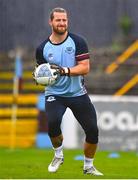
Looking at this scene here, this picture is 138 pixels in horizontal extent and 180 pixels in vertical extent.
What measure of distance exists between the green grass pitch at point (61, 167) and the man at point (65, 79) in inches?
20.8

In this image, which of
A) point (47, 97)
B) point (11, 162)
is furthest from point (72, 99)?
point (11, 162)

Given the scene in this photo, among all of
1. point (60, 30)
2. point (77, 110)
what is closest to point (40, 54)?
point (60, 30)

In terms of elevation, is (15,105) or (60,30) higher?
(60,30)

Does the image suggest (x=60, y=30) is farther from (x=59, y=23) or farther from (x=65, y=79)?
(x=65, y=79)

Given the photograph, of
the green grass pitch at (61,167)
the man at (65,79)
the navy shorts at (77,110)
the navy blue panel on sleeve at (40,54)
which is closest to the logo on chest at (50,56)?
the man at (65,79)

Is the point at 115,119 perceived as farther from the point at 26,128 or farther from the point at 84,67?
the point at 84,67

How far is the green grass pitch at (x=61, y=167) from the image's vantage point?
11.7 m

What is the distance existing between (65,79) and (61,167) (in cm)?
242

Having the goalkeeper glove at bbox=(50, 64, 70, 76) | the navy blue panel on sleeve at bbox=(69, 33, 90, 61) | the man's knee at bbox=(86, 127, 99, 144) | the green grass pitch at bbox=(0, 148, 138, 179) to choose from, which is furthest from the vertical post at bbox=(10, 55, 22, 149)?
the goalkeeper glove at bbox=(50, 64, 70, 76)

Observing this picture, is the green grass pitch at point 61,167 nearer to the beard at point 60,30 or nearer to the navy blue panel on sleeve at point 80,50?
the navy blue panel on sleeve at point 80,50

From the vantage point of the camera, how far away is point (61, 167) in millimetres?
13828

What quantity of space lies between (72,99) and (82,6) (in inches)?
586

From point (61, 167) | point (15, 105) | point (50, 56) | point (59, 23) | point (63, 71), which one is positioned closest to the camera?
point (63, 71)

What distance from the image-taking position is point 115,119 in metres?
20.7
